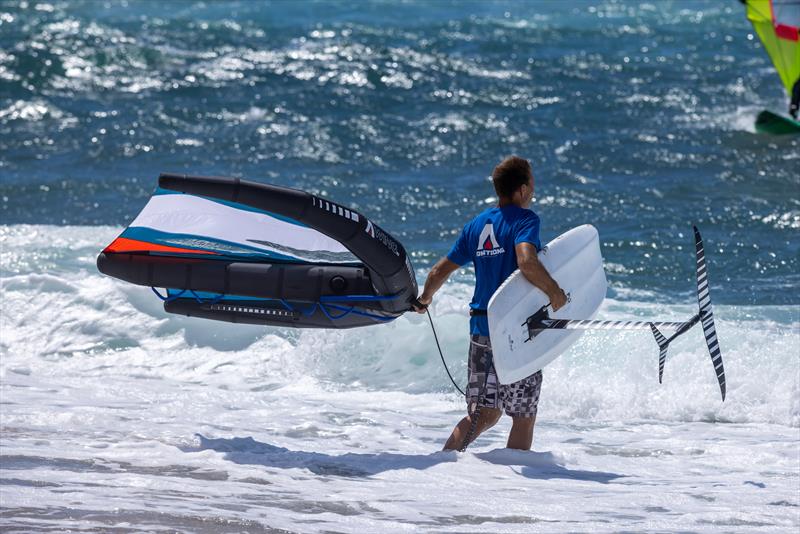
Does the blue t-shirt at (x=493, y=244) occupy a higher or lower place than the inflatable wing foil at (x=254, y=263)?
higher

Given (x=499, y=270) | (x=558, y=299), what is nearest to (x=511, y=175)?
(x=499, y=270)

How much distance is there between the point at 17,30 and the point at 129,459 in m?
17.7

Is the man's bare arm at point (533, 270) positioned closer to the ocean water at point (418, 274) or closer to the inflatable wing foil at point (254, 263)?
the inflatable wing foil at point (254, 263)

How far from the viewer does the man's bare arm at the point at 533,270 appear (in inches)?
199

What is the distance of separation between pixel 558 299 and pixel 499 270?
0.29 metres

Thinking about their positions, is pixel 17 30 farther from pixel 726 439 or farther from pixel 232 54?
pixel 726 439

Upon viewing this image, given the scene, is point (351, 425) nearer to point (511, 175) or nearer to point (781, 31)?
point (511, 175)

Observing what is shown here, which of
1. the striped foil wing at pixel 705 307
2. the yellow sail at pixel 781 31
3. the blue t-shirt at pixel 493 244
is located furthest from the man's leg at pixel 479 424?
the yellow sail at pixel 781 31

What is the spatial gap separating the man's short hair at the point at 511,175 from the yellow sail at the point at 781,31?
12375 millimetres

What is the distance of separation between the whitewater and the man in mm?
286

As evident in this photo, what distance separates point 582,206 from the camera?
12273mm

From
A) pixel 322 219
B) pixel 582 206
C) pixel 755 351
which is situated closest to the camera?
pixel 322 219

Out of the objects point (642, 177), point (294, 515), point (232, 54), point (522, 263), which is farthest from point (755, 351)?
point (232, 54)

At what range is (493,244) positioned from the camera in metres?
5.21
